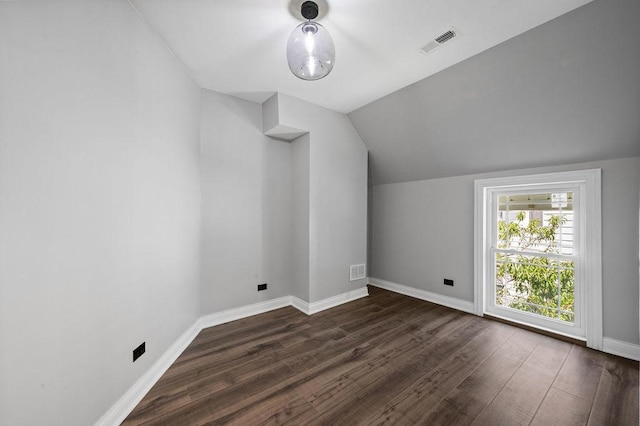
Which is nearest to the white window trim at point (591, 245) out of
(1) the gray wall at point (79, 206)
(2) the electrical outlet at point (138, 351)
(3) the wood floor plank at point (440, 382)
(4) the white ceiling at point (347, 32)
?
(3) the wood floor plank at point (440, 382)

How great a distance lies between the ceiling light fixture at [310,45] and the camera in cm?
164

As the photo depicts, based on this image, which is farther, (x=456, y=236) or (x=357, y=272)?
(x=357, y=272)

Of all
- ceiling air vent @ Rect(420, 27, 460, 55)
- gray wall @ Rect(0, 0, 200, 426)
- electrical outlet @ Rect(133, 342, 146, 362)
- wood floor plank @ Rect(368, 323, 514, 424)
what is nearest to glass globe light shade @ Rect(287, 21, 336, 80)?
ceiling air vent @ Rect(420, 27, 460, 55)

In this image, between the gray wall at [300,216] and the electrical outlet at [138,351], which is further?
the gray wall at [300,216]

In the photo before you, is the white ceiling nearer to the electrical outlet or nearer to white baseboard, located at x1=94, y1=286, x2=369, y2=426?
the electrical outlet

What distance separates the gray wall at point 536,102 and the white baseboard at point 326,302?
7.14ft

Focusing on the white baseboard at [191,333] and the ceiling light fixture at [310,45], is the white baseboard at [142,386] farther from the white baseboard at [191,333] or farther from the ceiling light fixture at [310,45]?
the ceiling light fixture at [310,45]

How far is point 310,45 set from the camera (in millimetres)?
1642

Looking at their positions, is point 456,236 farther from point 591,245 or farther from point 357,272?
point 357,272

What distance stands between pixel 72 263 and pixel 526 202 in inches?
161

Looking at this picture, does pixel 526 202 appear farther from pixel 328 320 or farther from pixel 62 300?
pixel 62 300

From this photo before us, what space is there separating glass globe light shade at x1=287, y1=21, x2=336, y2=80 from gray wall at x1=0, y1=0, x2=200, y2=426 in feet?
3.60

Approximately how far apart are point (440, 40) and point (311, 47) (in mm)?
1149

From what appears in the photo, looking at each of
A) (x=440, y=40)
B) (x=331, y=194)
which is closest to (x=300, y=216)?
(x=331, y=194)
